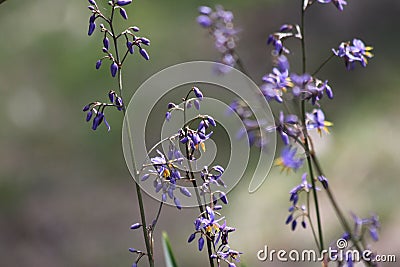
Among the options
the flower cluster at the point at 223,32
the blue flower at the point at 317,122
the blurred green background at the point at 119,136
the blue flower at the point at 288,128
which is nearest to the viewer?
the blue flower at the point at 288,128

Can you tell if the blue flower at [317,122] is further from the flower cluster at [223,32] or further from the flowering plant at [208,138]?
the flower cluster at [223,32]

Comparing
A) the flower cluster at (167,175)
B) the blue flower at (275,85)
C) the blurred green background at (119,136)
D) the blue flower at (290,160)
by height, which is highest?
the blurred green background at (119,136)

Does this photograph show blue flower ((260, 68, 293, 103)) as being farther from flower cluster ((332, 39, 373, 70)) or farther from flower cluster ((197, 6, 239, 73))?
flower cluster ((197, 6, 239, 73))

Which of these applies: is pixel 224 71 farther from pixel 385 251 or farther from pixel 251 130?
pixel 385 251

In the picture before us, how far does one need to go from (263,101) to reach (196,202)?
286 mm

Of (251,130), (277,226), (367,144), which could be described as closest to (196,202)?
(251,130)

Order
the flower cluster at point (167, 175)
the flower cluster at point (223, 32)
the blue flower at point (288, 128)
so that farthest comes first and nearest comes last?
the flower cluster at point (223, 32), the blue flower at point (288, 128), the flower cluster at point (167, 175)

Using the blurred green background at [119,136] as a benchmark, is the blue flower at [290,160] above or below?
below

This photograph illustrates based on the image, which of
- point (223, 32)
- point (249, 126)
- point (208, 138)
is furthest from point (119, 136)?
point (208, 138)

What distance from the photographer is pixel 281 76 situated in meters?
1.68

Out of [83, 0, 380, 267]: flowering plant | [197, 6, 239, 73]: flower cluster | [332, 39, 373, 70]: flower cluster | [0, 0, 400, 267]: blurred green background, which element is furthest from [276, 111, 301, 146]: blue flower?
[0, 0, 400, 267]: blurred green background

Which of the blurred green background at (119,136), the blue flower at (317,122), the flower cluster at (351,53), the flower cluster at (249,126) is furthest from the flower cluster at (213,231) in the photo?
the blurred green background at (119,136)

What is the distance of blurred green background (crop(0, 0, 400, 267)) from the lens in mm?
4879

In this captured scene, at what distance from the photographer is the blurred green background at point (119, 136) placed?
488 centimetres
